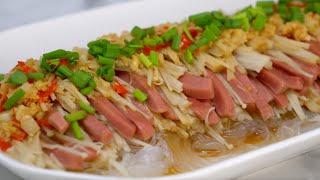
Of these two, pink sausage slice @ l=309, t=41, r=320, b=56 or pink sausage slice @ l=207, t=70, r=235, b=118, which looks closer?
pink sausage slice @ l=207, t=70, r=235, b=118

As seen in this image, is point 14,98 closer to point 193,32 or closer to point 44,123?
point 44,123

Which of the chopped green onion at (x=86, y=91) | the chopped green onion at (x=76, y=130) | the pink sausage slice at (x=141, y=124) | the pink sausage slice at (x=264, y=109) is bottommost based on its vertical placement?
the pink sausage slice at (x=264, y=109)

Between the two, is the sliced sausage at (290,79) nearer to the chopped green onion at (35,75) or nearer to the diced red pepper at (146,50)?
the diced red pepper at (146,50)

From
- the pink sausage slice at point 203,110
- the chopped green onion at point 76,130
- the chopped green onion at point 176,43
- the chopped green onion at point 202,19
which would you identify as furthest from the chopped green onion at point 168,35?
the chopped green onion at point 76,130

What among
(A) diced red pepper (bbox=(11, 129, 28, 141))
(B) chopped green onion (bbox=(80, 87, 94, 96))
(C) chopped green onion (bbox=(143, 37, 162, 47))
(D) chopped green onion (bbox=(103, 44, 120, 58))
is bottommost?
(A) diced red pepper (bbox=(11, 129, 28, 141))

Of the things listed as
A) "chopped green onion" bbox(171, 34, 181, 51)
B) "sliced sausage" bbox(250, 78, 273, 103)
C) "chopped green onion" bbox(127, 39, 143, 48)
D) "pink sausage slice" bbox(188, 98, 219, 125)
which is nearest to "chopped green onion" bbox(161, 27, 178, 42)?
"chopped green onion" bbox(171, 34, 181, 51)

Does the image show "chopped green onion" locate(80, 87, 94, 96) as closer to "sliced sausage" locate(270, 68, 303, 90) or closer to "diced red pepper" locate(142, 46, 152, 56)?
"diced red pepper" locate(142, 46, 152, 56)
